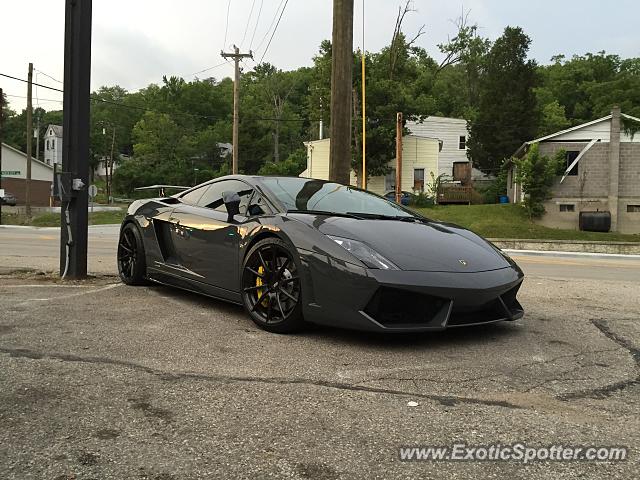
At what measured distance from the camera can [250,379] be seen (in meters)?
3.32

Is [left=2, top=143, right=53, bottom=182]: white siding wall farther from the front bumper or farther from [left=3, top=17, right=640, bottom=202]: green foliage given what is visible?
the front bumper

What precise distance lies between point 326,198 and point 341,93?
20.2 feet

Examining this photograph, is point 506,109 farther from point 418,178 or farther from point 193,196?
point 193,196

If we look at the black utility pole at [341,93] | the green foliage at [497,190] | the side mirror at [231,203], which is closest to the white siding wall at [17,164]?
the green foliage at [497,190]

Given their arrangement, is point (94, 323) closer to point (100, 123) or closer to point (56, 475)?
point (56, 475)

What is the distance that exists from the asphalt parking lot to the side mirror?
88 centimetres

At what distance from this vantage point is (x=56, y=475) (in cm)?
Answer: 221

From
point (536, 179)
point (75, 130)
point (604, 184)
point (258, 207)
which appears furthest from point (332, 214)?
point (604, 184)

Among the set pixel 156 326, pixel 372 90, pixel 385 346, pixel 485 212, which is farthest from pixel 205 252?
pixel 372 90

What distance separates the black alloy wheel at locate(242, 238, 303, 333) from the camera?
4.23 m

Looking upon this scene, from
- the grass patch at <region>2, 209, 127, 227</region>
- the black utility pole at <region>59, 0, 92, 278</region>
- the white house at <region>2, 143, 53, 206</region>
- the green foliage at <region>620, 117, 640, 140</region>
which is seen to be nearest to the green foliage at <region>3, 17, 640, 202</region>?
the green foliage at <region>620, 117, 640, 140</region>

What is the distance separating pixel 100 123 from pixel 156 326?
83490 mm

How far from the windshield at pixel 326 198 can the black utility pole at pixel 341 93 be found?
512cm

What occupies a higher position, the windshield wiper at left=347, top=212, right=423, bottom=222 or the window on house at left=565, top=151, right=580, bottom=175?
the window on house at left=565, top=151, right=580, bottom=175
